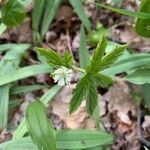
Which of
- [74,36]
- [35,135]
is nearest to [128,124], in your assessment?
[35,135]

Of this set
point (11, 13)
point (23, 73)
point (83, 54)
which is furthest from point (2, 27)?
point (83, 54)

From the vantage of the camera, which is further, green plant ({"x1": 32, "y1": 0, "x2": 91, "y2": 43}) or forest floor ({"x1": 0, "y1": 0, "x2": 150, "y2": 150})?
green plant ({"x1": 32, "y1": 0, "x2": 91, "y2": 43})

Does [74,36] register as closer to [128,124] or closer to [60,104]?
[60,104]

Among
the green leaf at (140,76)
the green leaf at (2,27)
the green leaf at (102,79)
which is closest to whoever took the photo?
the green leaf at (102,79)

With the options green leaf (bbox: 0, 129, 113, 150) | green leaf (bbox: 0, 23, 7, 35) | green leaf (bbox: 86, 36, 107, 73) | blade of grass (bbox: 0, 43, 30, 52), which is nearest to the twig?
green leaf (bbox: 0, 129, 113, 150)

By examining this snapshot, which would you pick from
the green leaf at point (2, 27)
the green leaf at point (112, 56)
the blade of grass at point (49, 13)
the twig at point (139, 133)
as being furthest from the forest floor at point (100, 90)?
the green leaf at point (112, 56)

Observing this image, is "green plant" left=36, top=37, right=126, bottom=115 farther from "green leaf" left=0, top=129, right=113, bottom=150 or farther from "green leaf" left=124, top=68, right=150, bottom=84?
"green leaf" left=124, top=68, right=150, bottom=84

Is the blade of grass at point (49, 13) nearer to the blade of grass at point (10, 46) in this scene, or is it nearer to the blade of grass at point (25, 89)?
the blade of grass at point (10, 46)
